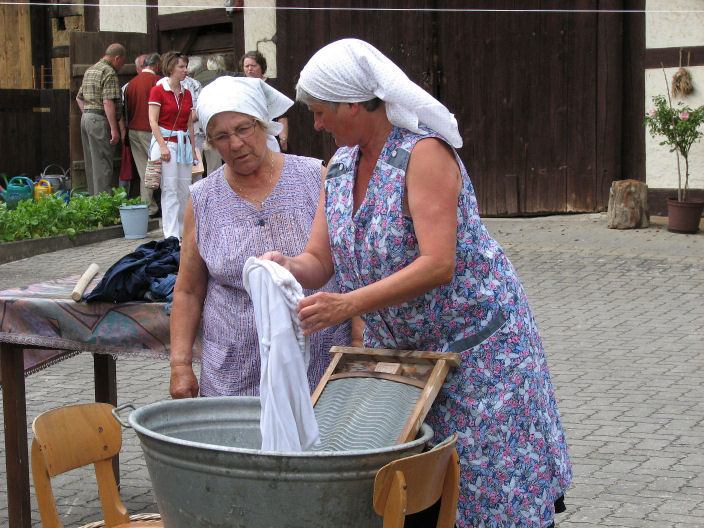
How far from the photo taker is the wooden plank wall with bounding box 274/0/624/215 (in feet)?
34.2

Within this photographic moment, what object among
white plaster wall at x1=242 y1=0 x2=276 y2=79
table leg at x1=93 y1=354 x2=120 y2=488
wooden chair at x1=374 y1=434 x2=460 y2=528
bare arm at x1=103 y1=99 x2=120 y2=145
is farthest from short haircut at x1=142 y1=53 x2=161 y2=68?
wooden chair at x1=374 y1=434 x2=460 y2=528

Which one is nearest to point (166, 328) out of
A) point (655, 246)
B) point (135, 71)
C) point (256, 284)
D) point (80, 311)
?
point (80, 311)

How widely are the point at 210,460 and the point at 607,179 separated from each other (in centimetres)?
909

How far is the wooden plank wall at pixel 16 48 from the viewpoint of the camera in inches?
696

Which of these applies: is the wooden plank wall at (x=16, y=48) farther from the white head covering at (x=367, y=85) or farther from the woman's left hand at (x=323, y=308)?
the woman's left hand at (x=323, y=308)

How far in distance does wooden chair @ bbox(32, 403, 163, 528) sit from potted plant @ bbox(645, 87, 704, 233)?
7.72m

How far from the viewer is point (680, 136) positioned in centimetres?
966

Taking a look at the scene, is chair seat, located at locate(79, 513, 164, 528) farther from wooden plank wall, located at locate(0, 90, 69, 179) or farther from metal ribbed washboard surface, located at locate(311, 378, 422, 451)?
wooden plank wall, located at locate(0, 90, 69, 179)

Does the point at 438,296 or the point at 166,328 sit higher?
the point at 438,296

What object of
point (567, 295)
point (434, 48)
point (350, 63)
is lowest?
point (567, 295)

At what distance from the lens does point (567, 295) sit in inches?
312

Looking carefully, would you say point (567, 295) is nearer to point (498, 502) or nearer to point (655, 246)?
point (655, 246)

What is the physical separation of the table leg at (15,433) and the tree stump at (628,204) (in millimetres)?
7310

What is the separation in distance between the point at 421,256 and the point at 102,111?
10418mm
